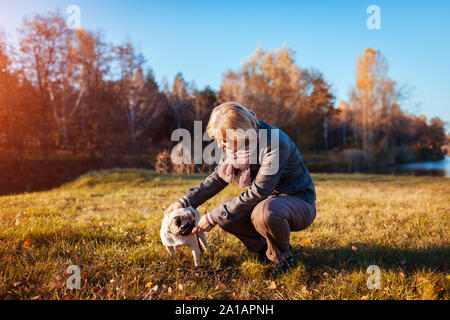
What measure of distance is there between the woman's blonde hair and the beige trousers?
2.26ft

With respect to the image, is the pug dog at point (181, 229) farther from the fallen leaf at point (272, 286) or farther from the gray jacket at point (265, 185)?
the fallen leaf at point (272, 286)

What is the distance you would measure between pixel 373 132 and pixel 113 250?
3447 centimetres

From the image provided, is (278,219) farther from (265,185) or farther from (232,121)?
(232,121)

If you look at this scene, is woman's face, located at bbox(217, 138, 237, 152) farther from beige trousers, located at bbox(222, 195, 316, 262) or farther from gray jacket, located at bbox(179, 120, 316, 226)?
beige trousers, located at bbox(222, 195, 316, 262)

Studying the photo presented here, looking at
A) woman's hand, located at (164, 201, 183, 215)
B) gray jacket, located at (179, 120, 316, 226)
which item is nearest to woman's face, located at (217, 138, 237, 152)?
gray jacket, located at (179, 120, 316, 226)

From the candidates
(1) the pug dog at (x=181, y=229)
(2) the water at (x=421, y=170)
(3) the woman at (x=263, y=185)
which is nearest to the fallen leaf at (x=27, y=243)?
(1) the pug dog at (x=181, y=229)

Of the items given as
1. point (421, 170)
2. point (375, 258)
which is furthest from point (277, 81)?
point (375, 258)

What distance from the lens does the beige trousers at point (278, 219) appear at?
2.37m

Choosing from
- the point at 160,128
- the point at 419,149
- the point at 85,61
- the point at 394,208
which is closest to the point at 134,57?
the point at 85,61

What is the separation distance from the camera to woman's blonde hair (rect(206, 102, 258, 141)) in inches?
89.5

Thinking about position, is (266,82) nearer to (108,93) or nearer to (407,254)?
(108,93)

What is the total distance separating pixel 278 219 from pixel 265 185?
326mm

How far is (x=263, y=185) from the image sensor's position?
7.76 feet

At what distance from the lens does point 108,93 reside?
90.6ft
